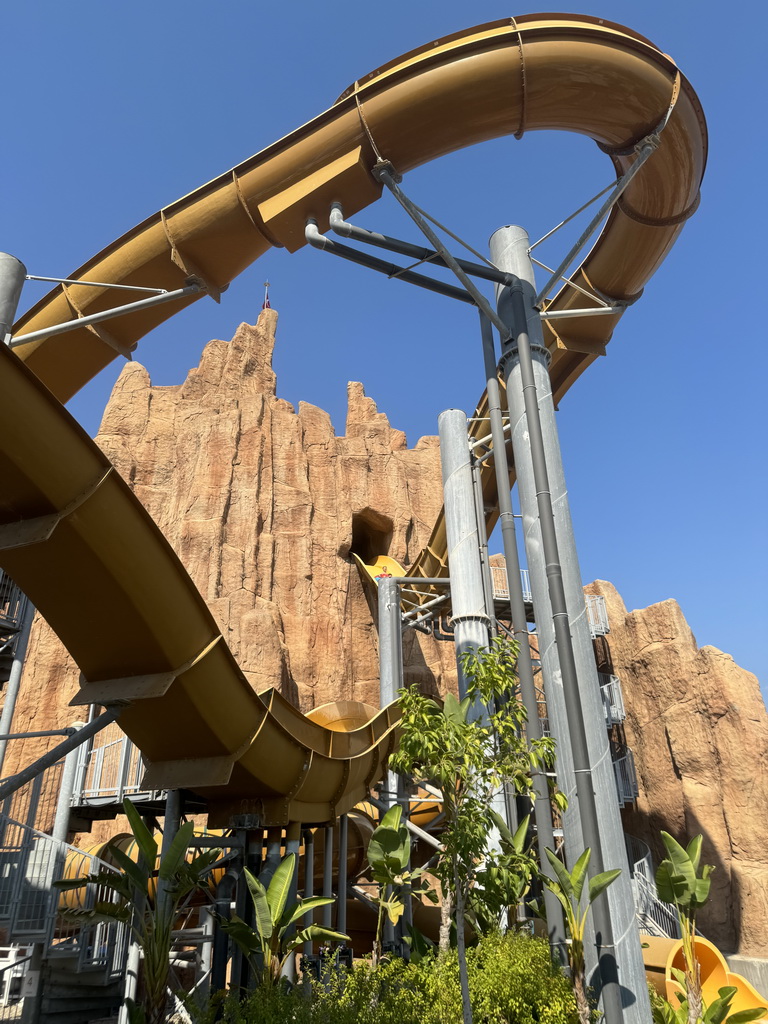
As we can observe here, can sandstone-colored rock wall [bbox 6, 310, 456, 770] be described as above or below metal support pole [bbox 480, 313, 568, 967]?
above

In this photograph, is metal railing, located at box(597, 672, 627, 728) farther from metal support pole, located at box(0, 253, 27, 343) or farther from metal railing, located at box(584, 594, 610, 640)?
metal support pole, located at box(0, 253, 27, 343)

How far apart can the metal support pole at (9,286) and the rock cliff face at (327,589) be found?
21.8 metres

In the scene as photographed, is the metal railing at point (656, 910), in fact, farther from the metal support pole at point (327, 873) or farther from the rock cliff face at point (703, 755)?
the metal support pole at point (327, 873)

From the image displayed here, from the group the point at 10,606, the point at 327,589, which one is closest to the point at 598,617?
the point at 327,589

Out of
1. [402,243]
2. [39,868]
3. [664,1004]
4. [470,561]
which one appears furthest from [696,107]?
[39,868]

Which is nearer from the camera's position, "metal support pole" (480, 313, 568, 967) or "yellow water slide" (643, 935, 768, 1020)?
"metal support pole" (480, 313, 568, 967)

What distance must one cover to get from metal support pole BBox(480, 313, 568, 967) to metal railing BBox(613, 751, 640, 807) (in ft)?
54.8

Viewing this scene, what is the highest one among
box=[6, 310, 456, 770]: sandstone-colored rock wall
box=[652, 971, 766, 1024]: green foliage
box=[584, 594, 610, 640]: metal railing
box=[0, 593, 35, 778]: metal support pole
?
box=[6, 310, 456, 770]: sandstone-colored rock wall

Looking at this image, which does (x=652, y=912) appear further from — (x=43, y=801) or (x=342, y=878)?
(x=43, y=801)

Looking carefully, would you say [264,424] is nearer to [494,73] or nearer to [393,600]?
[393,600]

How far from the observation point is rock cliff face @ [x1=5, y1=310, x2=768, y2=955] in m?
25.5

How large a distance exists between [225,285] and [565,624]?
23.1ft

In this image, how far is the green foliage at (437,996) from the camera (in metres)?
6.62

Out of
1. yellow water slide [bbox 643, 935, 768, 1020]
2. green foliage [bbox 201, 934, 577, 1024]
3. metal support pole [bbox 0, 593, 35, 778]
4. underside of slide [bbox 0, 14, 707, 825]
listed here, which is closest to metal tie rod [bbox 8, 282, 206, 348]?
underside of slide [bbox 0, 14, 707, 825]
